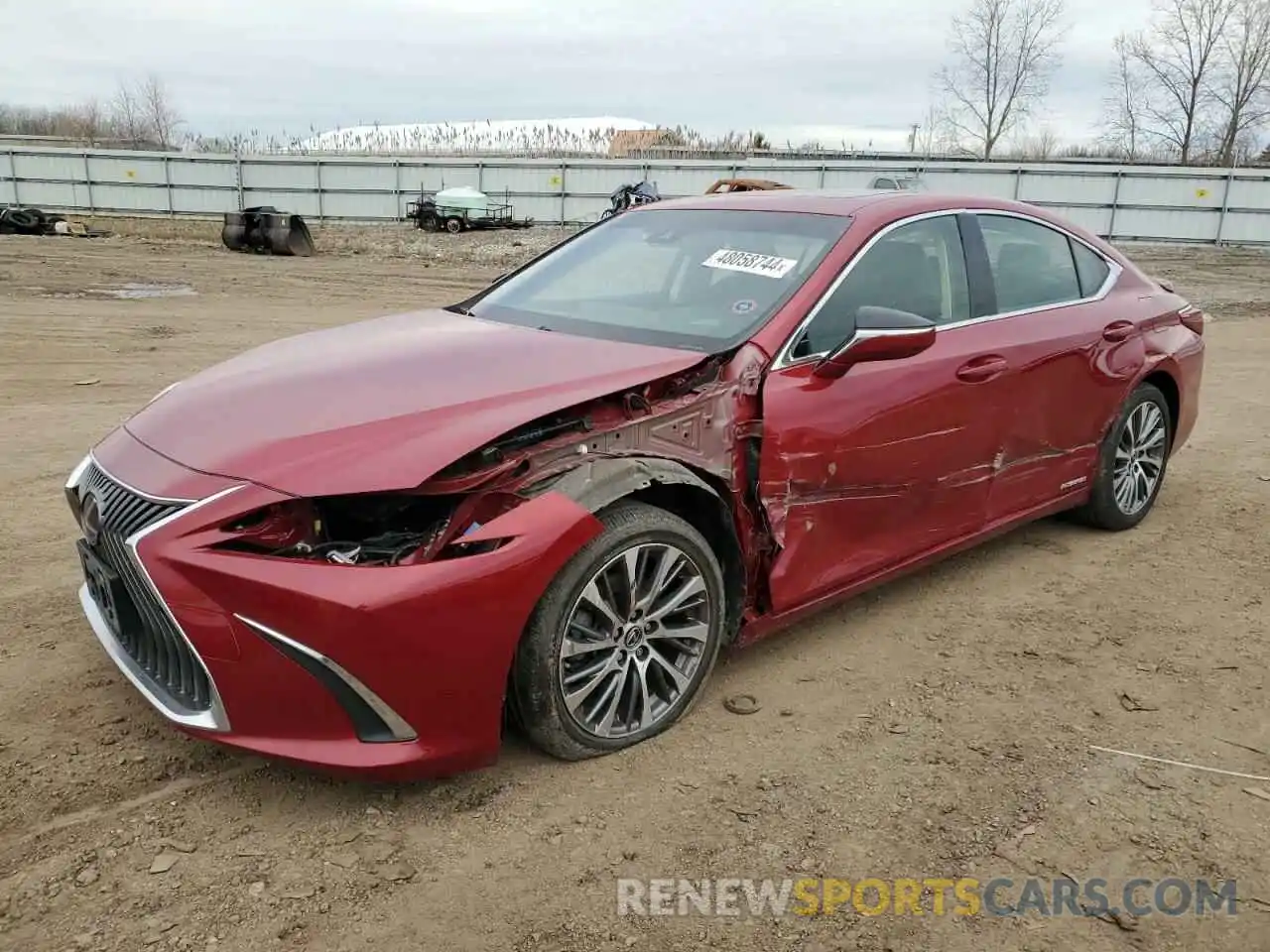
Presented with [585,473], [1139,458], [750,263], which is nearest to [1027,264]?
[1139,458]

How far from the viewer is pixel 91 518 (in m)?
2.90

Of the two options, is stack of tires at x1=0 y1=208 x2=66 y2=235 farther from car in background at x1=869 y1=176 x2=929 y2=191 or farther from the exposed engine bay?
the exposed engine bay

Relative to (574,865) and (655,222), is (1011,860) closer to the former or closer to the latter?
(574,865)

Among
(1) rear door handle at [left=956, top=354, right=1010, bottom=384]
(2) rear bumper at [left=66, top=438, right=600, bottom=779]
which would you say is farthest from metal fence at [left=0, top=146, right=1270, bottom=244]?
(2) rear bumper at [left=66, top=438, right=600, bottom=779]

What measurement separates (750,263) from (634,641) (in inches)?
60.5

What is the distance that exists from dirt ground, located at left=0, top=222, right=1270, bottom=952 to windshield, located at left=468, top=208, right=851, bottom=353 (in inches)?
49.6

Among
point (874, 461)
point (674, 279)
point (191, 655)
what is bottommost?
point (191, 655)

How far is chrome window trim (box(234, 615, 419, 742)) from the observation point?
2.41 metres

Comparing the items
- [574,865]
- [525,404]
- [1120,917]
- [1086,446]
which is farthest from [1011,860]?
[1086,446]

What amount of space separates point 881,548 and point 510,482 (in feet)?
5.36

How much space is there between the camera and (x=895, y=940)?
232 cm

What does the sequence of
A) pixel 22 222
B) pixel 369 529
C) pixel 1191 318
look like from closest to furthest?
pixel 369 529 → pixel 1191 318 → pixel 22 222

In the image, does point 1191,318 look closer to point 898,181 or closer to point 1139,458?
point 1139,458

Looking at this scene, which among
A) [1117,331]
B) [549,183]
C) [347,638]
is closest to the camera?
[347,638]
